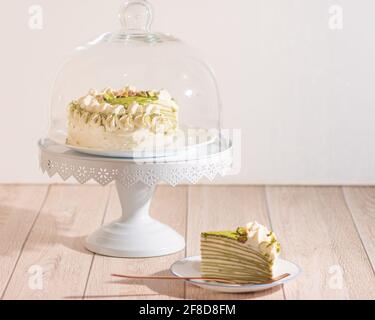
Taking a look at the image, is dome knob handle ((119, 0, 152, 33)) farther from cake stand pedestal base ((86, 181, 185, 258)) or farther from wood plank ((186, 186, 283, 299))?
wood plank ((186, 186, 283, 299))

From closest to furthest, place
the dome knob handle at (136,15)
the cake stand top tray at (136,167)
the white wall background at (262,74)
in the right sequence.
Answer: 1. the cake stand top tray at (136,167)
2. the dome knob handle at (136,15)
3. the white wall background at (262,74)

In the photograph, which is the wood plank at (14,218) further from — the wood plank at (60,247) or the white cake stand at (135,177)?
the white cake stand at (135,177)

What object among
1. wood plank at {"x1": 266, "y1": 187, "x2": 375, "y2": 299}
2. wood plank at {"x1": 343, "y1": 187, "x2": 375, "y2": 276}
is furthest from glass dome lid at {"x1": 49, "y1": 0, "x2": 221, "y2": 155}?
wood plank at {"x1": 343, "y1": 187, "x2": 375, "y2": 276}

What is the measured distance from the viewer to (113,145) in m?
2.37

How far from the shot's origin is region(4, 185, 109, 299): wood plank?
221 centimetres

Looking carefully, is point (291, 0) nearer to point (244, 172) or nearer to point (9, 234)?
point (244, 172)

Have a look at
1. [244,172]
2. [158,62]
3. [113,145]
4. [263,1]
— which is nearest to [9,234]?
[113,145]

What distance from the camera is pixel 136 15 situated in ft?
8.45

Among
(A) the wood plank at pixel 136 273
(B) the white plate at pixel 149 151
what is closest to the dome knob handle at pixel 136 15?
(B) the white plate at pixel 149 151

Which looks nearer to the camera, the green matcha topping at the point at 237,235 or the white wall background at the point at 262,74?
the green matcha topping at the point at 237,235

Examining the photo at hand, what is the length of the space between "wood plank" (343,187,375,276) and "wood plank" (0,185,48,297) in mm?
1031

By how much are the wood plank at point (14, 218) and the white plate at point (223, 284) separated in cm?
47

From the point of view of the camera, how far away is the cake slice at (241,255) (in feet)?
7.04

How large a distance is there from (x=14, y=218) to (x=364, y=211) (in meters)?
1.20
